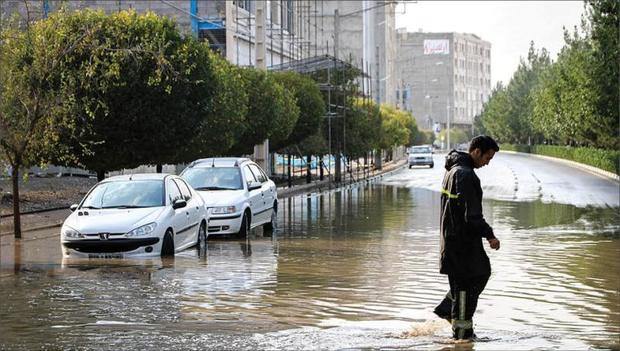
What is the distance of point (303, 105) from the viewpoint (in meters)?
53.9

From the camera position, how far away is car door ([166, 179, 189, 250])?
18766 millimetres

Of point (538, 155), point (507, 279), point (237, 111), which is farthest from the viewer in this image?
point (538, 155)

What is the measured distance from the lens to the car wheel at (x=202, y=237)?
795 inches

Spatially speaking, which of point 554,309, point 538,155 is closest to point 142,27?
point 554,309

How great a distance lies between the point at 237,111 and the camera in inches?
1538

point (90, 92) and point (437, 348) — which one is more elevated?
point (90, 92)

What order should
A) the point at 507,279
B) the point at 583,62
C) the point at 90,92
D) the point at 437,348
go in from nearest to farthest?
the point at 437,348
the point at 507,279
the point at 90,92
the point at 583,62

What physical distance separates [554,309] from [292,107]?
120ft

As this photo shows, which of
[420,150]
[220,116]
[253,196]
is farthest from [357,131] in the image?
[253,196]

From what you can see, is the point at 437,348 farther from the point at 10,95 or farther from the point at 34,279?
the point at 10,95

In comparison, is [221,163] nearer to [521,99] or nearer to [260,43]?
[260,43]

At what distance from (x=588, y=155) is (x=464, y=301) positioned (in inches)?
2695

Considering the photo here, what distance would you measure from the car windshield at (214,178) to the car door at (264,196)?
2.85 ft

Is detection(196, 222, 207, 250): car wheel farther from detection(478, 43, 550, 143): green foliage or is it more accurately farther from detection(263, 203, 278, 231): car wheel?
detection(478, 43, 550, 143): green foliage
